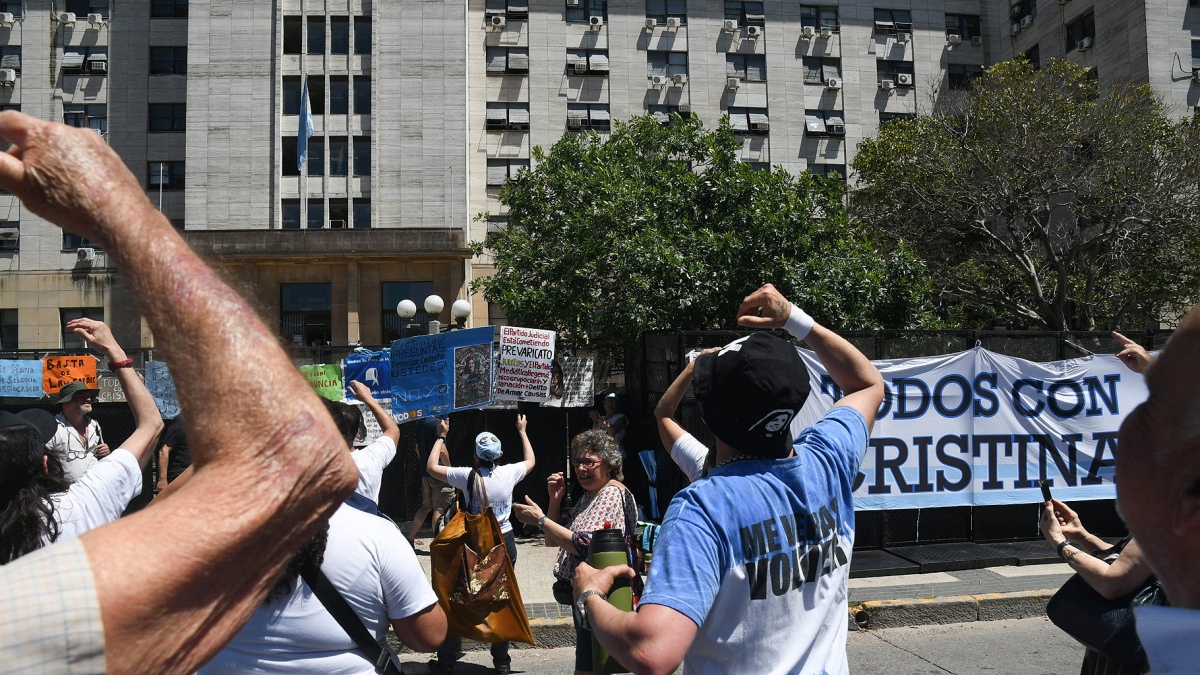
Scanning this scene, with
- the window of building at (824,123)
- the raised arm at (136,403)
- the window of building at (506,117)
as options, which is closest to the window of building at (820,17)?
the window of building at (824,123)

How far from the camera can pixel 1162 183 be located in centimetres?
2377

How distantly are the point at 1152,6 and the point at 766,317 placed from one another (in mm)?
40222

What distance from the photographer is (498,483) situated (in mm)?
6887

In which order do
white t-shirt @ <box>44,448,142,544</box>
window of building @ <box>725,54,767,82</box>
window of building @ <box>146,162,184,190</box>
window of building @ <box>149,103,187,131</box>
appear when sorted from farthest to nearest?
window of building @ <box>725,54,767,82</box>, window of building @ <box>149,103,187,131</box>, window of building @ <box>146,162,184,190</box>, white t-shirt @ <box>44,448,142,544</box>

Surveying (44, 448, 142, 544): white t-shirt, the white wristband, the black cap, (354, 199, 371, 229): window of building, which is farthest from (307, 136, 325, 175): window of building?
the black cap

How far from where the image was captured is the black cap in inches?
Result: 89.7

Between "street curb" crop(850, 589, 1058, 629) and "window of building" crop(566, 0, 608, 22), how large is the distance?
119 ft

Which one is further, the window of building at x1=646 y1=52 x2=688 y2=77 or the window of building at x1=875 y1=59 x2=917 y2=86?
the window of building at x1=875 y1=59 x2=917 y2=86

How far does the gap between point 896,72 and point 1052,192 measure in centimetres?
2086

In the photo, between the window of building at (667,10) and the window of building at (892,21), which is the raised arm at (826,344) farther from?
the window of building at (892,21)

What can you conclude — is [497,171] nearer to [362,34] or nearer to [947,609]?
[362,34]

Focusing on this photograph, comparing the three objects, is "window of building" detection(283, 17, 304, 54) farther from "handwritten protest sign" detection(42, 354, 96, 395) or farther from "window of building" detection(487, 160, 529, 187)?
"handwritten protest sign" detection(42, 354, 96, 395)

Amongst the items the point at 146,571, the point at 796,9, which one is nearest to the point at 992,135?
the point at 796,9

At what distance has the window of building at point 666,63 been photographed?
40438mm
